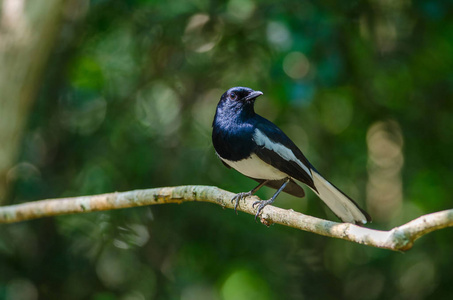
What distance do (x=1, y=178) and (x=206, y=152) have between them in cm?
222

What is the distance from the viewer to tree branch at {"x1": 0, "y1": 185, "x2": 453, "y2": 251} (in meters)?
1.75

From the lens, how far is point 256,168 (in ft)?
11.6

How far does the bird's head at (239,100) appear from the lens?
148 inches

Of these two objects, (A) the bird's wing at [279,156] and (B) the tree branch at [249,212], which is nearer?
(B) the tree branch at [249,212]

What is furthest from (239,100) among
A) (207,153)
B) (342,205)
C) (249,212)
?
(207,153)

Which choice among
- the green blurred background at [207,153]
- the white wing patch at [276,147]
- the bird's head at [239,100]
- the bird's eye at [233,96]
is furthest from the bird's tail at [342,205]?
the green blurred background at [207,153]

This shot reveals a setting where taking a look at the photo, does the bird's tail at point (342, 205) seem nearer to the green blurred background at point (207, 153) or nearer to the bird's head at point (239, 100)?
the bird's head at point (239, 100)

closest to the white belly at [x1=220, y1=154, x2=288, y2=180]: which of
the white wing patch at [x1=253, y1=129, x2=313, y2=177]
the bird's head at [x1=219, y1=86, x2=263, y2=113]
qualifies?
the white wing patch at [x1=253, y1=129, x2=313, y2=177]

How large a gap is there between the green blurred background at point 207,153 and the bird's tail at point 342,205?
166cm

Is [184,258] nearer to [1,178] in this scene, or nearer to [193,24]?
[1,178]

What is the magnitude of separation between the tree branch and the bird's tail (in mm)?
510

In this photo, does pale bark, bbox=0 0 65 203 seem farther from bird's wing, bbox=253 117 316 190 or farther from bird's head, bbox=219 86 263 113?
bird's wing, bbox=253 117 316 190

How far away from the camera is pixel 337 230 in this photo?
210 centimetres

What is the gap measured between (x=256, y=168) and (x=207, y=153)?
2324 millimetres
